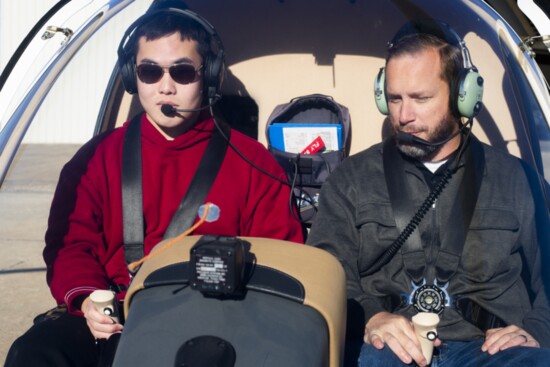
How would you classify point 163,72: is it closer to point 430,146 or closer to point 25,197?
point 25,197

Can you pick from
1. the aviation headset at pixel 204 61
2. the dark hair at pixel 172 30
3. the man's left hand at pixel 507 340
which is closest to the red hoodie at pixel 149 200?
the aviation headset at pixel 204 61

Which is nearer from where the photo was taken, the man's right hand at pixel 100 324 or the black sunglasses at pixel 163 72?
the man's right hand at pixel 100 324

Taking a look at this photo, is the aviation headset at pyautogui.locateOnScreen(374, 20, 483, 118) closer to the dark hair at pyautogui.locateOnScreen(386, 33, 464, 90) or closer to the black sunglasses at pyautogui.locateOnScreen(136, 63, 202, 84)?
the dark hair at pyautogui.locateOnScreen(386, 33, 464, 90)

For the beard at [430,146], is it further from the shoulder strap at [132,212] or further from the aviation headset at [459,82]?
the shoulder strap at [132,212]

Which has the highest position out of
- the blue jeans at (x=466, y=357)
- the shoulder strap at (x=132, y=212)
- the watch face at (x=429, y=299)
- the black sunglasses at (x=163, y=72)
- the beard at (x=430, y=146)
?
the black sunglasses at (x=163, y=72)

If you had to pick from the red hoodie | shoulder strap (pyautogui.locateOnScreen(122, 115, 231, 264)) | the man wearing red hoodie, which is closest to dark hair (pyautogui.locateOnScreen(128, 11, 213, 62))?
the man wearing red hoodie

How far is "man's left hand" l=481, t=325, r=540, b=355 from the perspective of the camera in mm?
2072

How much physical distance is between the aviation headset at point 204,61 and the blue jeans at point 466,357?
1033 mm

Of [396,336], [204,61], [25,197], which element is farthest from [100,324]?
[204,61]

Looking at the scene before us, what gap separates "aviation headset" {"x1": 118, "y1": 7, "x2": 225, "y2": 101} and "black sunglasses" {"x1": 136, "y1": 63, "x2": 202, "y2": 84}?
77 mm

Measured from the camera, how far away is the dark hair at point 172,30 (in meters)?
2.46

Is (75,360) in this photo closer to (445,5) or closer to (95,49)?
(95,49)

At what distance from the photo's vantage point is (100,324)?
6.67 feet

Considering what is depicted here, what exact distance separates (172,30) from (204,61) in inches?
5.9
